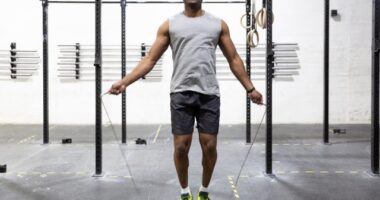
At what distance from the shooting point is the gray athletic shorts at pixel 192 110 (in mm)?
2588

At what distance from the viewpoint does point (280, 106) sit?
831 centimetres

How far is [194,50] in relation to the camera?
2.56 metres

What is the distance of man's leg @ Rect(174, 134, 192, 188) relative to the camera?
2617 mm

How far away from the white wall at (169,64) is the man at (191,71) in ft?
18.6

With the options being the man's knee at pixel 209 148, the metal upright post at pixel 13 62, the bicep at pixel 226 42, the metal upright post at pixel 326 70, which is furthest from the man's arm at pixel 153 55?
the metal upright post at pixel 13 62

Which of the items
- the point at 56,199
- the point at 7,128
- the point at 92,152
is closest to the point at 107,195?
the point at 56,199

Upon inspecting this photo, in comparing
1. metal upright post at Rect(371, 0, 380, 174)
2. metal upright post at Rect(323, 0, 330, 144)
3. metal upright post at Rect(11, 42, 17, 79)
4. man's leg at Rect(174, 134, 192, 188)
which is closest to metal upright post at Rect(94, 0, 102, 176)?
man's leg at Rect(174, 134, 192, 188)

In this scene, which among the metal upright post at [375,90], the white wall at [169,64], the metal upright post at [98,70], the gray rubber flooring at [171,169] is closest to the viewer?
the gray rubber flooring at [171,169]

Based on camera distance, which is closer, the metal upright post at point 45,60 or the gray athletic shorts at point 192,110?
the gray athletic shorts at point 192,110

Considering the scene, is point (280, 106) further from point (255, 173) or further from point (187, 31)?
point (187, 31)

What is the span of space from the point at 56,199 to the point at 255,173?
171 centimetres

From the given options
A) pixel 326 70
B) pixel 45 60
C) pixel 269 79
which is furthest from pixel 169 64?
pixel 269 79

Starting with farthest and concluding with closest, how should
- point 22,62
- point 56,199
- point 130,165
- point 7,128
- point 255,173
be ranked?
point 22,62 → point 7,128 → point 130,165 → point 255,173 → point 56,199

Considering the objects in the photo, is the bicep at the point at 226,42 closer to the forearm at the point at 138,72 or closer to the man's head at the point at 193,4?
the man's head at the point at 193,4
